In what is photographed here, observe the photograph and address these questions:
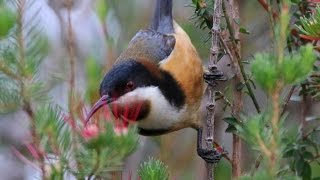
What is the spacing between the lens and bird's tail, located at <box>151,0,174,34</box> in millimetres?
2229

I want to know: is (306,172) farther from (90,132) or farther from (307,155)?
(90,132)

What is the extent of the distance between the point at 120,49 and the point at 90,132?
1.29m

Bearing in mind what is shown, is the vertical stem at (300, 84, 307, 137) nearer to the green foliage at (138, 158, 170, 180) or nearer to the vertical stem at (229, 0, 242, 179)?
the vertical stem at (229, 0, 242, 179)

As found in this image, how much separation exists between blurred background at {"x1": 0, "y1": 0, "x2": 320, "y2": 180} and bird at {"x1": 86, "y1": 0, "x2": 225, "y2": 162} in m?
0.04

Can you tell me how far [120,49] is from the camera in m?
2.20

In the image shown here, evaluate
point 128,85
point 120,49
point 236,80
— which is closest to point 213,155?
point 236,80

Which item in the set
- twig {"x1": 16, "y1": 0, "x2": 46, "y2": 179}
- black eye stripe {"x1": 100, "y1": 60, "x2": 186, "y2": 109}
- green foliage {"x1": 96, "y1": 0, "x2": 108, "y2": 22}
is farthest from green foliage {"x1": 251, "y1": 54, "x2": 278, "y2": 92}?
black eye stripe {"x1": 100, "y1": 60, "x2": 186, "y2": 109}

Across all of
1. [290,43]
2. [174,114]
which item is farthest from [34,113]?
[174,114]

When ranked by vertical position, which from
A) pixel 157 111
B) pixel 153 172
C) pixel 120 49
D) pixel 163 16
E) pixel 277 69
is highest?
pixel 163 16

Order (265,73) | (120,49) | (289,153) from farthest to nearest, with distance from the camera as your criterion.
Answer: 1. (120,49)
2. (289,153)
3. (265,73)

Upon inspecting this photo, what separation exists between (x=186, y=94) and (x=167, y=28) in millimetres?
322

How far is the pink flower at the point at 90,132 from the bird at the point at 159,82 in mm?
684

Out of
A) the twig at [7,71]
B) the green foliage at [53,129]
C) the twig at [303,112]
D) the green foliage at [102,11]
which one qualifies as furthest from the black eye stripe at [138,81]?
the green foliage at [53,129]

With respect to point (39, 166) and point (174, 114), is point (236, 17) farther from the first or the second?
point (39, 166)
